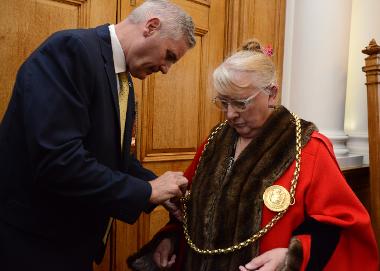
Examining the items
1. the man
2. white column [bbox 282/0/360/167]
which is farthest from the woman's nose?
white column [bbox 282/0/360/167]

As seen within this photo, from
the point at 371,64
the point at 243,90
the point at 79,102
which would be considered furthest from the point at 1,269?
the point at 371,64

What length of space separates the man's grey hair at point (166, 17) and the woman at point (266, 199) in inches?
8.2

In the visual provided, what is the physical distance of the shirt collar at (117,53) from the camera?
131cm

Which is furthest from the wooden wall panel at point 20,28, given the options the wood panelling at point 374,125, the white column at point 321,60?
the wood panelling at point 374,125

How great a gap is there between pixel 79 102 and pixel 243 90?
57 cm

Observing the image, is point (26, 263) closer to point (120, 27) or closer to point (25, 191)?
point (25, 191)

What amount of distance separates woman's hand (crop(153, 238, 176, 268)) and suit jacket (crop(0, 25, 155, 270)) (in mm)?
314

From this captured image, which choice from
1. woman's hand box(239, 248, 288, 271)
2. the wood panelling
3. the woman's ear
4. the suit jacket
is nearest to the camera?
the suit jacket

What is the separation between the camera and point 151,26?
127cm

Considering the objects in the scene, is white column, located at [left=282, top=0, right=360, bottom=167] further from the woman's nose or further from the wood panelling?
the woman's nose

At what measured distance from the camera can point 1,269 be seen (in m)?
1.22

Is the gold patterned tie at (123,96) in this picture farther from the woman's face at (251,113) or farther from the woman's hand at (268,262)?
the woman's hand at (268,262)

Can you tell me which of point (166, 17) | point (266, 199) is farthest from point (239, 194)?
point (166, 17)

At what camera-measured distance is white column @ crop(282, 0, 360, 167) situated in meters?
2.56
